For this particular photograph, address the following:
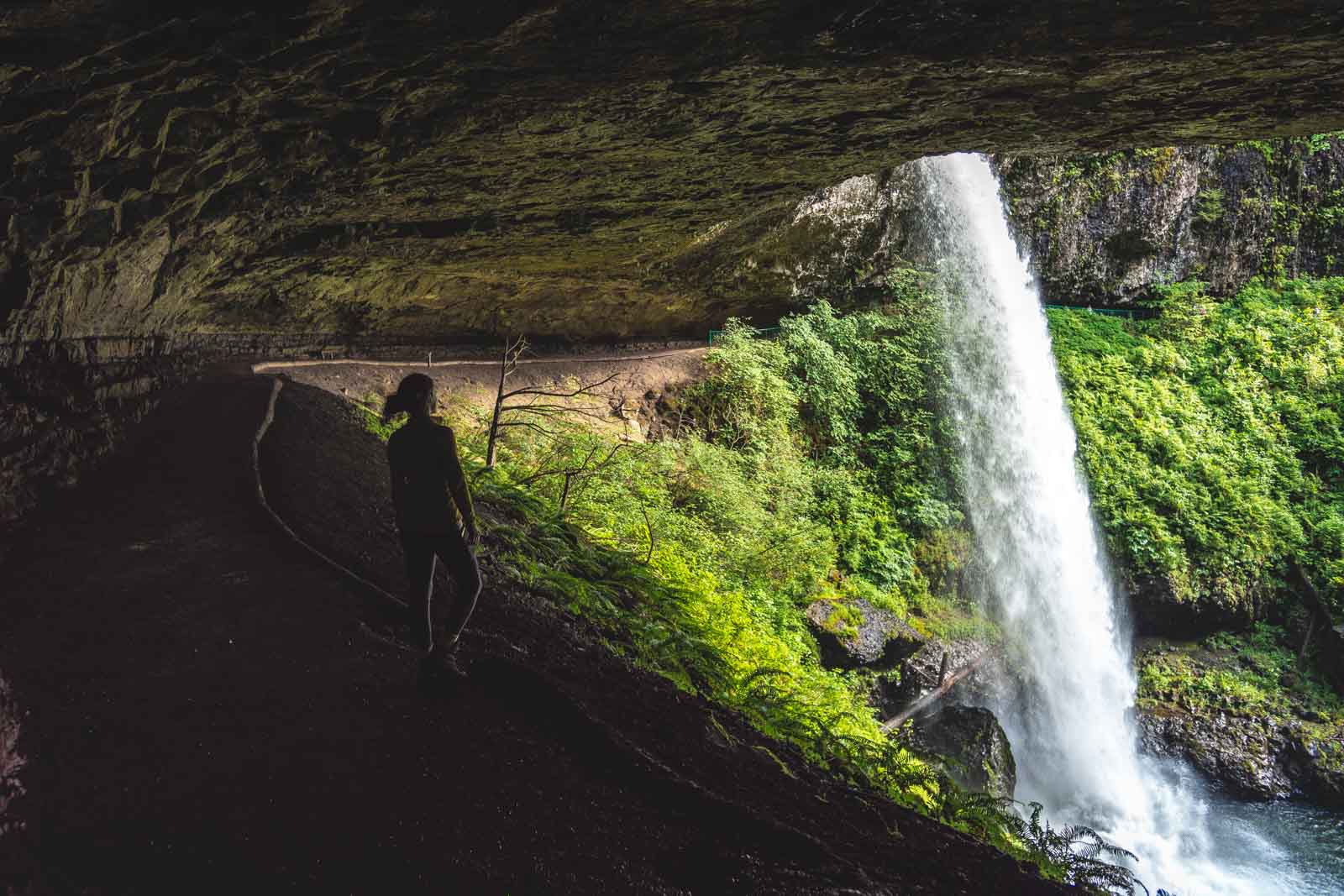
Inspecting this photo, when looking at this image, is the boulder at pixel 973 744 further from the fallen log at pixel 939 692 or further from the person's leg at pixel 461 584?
the person's leg at pixel 461 584

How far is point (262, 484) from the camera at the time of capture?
604 cm

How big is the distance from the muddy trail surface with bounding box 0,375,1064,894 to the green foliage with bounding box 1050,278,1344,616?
1548 cm

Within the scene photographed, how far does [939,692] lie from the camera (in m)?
12.8

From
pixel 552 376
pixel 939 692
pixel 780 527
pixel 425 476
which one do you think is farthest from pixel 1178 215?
pixel 425 476

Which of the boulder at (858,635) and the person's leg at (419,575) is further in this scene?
the boulder at (858,635)

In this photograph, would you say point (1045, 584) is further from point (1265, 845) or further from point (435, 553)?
point (435, 553)

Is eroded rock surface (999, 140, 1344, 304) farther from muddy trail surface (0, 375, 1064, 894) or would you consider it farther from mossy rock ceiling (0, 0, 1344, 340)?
muddy trail surface (0, 375, 1064, 894)

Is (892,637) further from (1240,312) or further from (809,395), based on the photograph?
(1240,312)

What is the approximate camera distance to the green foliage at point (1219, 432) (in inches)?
657

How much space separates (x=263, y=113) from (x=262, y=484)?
262cm

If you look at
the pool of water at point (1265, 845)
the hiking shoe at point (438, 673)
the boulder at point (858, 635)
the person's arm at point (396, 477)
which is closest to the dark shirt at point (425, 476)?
the person's arm at point (396, 477)

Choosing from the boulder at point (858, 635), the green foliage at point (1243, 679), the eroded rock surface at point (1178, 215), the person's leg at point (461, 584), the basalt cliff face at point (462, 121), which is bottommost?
the green foliage at point (1243, 679)

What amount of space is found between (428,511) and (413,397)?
0.49 meters

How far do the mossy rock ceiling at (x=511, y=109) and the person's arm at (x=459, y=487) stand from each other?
1812 mm
